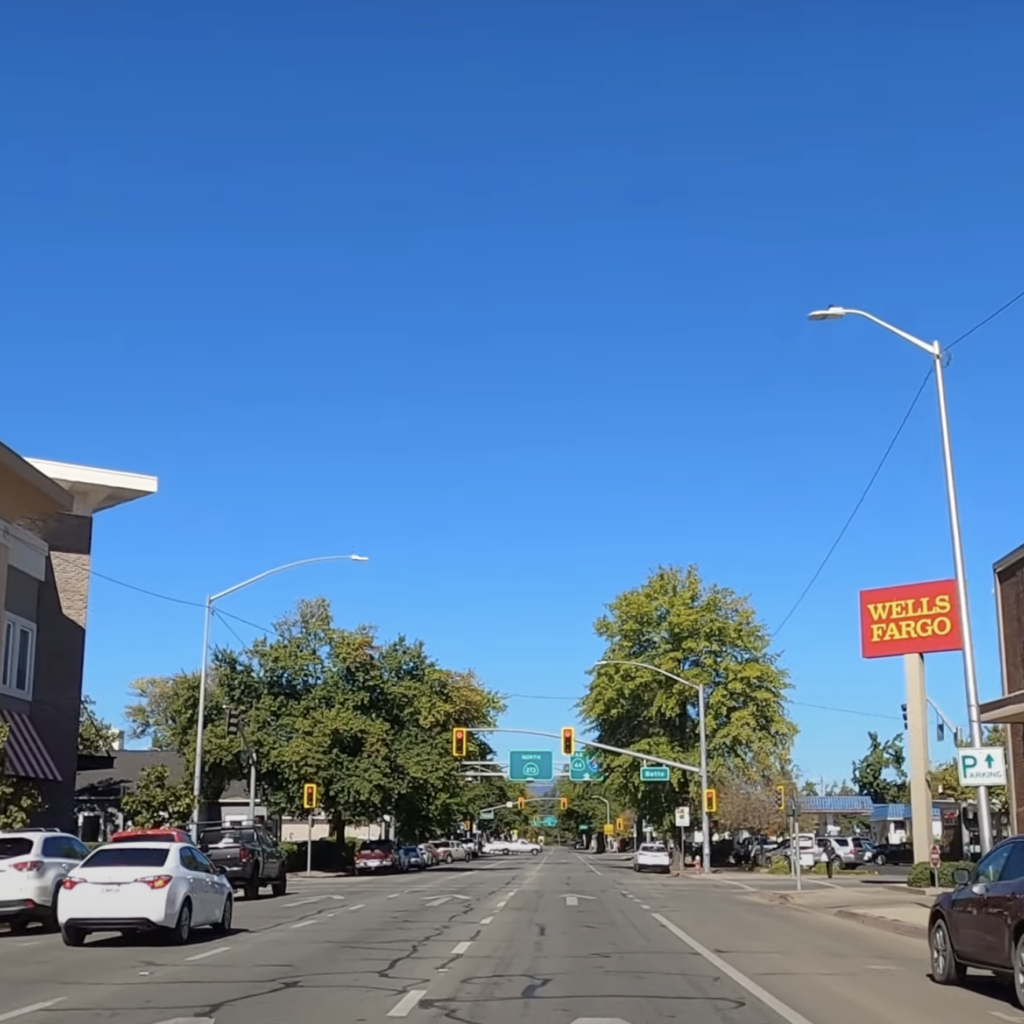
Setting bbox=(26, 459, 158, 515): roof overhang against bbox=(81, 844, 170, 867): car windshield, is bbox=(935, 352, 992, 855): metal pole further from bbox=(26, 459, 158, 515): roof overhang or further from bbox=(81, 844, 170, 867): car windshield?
bbox=(26, 459, 158, 515): roof overhang

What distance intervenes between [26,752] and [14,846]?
15.8 m

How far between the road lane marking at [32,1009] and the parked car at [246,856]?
1971 cm

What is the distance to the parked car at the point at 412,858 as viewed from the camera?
63.2 m

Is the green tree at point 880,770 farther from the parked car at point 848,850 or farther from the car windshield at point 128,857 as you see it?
the car windshield at point 128,857

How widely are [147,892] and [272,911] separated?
10.3m

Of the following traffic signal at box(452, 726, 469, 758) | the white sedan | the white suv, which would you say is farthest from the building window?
the white sedan

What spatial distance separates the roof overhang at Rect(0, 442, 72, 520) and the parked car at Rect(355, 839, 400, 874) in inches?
932

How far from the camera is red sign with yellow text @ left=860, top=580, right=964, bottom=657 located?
4391 centimetres

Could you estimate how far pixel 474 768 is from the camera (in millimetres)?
76688

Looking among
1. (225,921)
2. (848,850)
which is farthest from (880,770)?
(225,921)

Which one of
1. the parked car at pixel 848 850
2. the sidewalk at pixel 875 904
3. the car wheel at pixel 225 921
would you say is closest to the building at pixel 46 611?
the car wheel at pixel 225 921

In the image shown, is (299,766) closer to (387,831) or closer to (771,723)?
(771,723)

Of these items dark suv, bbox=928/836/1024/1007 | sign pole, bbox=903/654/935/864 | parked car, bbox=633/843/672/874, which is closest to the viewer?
dark suv, bbox=928/836/1024/1007

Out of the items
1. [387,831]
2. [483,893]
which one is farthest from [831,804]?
[483,893]
